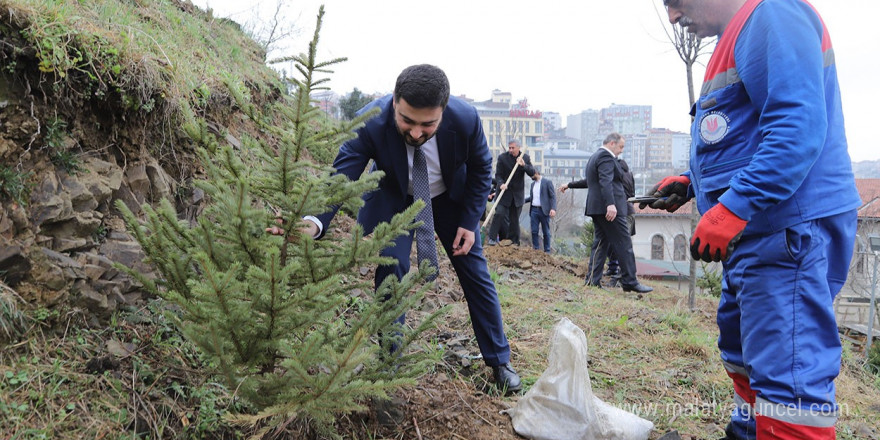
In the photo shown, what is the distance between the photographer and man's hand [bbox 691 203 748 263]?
170cm

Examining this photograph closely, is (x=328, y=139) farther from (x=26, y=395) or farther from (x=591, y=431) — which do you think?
(x=591, y=431)

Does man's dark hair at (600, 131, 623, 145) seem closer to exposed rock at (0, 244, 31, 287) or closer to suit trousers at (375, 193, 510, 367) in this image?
suit trousers at (375, 193, 510, 367)

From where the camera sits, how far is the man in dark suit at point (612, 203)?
21.6ft

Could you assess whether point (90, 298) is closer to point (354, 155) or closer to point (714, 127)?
point (354, 155)

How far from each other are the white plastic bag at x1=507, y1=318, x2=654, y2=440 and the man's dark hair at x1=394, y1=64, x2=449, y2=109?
1.24m

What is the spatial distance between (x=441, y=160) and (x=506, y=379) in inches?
51.3

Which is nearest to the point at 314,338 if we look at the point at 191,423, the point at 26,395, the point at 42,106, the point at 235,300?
the point at 235,300

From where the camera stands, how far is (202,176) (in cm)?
366

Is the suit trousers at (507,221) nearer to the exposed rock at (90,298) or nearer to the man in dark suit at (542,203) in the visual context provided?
the man in dark suit at (542,203)

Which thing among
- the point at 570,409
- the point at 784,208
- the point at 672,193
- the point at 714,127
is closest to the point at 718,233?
the point at 784,208

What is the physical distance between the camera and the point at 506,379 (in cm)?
298

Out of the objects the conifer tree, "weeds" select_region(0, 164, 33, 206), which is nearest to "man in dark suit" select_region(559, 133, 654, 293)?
the conifer tree

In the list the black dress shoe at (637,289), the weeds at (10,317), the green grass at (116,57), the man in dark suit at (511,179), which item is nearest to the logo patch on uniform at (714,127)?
the green grass at (116,57)

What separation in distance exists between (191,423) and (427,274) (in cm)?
113
